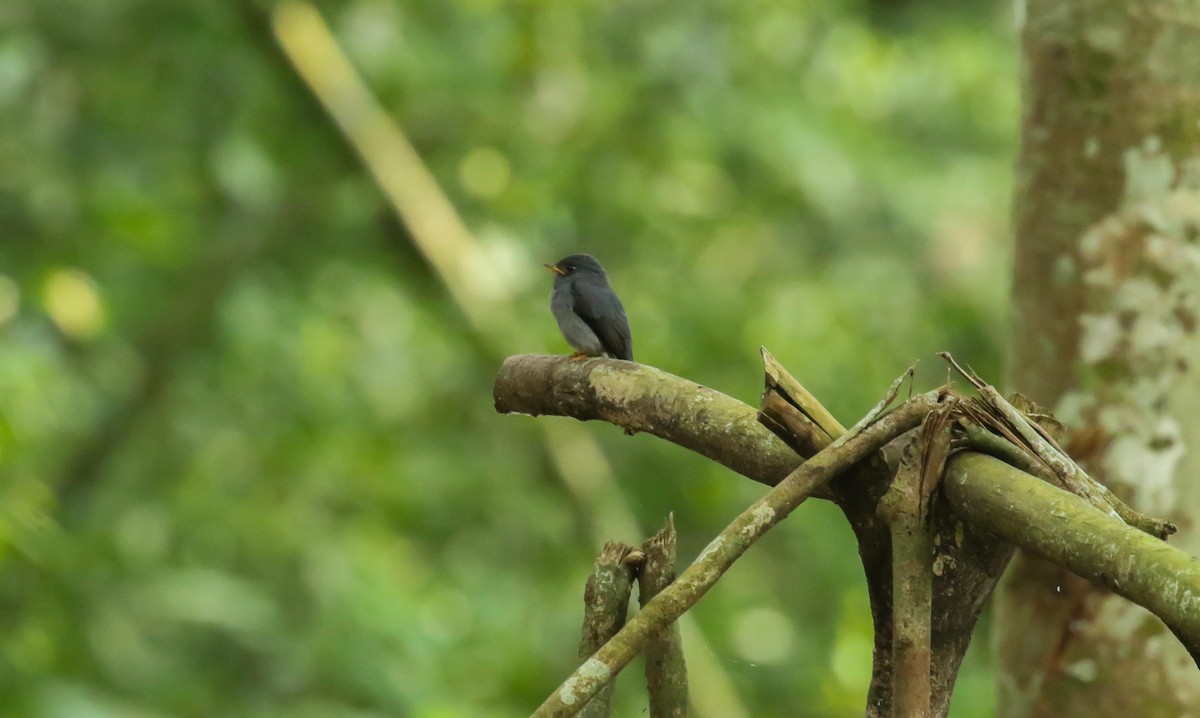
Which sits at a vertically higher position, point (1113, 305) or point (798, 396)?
point (1113, 305)

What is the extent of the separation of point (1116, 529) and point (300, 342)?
22.3ft

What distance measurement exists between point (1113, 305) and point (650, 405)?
1.56m

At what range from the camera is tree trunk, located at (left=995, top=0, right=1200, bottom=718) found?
123 inches

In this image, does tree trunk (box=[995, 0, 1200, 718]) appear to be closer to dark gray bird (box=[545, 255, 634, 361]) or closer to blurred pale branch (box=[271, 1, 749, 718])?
dark gray bird (box=[545, 255, 634, 361])

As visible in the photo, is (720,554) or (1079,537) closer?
(1079,537)

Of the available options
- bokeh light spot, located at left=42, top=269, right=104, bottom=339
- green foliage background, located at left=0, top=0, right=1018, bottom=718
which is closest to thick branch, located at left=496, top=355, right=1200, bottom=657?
green foliage background, located at left=0, top=0, right=1018, bottom=718

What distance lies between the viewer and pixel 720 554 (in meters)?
1.53

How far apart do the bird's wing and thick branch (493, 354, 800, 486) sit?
2109 millimetres

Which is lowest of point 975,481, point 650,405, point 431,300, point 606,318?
point 975,481

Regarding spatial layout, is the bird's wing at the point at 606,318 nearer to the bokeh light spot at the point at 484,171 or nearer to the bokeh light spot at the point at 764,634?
the bokeh light spot at the point at 484,171

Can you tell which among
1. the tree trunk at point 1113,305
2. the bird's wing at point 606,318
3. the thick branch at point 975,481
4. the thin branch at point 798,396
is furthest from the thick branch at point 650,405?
the bird's wing at point 606,318

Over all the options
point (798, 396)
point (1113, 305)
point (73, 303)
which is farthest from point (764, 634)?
point (798, 396)

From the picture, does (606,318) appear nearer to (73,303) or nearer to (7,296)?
(73,303)

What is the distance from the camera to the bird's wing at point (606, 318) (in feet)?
15.5
